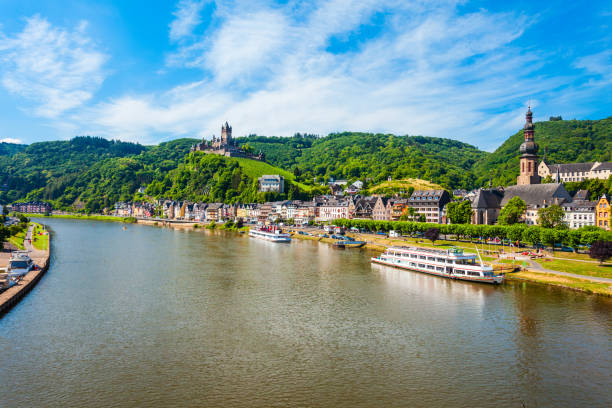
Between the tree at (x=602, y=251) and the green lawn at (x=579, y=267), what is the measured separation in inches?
47.7

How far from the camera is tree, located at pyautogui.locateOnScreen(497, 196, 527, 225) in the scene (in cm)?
7325

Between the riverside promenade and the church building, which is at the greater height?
the church building

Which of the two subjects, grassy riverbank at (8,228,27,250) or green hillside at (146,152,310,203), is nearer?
grassy riverbank at (8,228,27,250)

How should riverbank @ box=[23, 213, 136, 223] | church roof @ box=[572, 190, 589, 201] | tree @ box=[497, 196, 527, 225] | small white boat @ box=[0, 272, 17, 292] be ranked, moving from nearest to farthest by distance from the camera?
small white boat @ box=[0, 272, 17, 292]
tree @ box=[497, 196, 527, 225]
church roof @ box=[572, 190, 589, 201]
riverbank @ box=[23, 213, 136, 223]

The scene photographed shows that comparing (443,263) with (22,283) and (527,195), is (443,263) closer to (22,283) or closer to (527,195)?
(527,195)

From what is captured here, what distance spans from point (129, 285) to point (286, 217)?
94929 mm

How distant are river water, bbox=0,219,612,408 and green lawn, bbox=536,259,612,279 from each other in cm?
669

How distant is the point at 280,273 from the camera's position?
163ft

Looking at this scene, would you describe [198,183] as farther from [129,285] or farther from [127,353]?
[127,353]

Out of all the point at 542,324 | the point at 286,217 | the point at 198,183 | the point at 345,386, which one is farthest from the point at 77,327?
the point at 198,183

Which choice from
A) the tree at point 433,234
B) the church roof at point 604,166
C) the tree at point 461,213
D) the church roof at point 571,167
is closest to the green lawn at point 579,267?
the tree at point 433,234

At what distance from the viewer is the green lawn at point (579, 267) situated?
42.5 meters

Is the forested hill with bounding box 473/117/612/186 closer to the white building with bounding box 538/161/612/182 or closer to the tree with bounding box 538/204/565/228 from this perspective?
the white building with bounding box 538/161/612/182

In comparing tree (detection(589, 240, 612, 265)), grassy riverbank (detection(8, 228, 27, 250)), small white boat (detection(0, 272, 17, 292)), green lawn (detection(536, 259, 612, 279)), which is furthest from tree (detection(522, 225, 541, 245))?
grassy riverbank (detection(8, 228, 27, 250))
